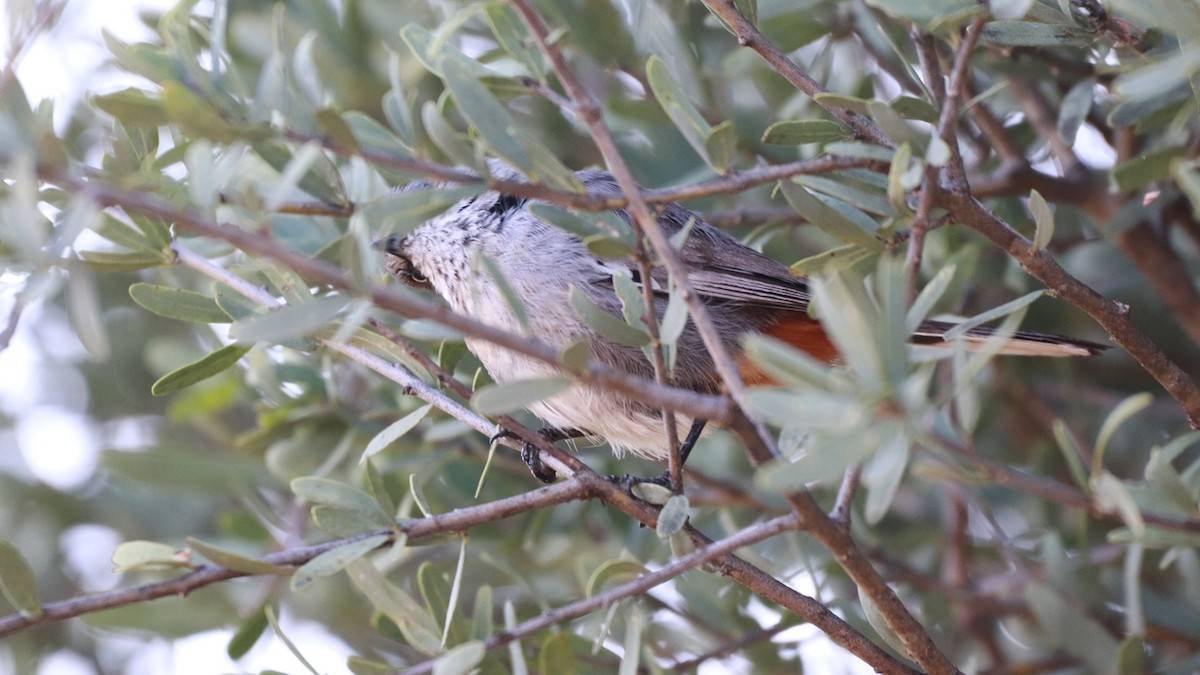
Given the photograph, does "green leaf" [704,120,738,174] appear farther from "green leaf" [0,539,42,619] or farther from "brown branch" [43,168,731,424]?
"green leaf" [0,539,42,619]

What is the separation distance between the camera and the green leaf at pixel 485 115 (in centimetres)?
207

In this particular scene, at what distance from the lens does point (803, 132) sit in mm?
2623

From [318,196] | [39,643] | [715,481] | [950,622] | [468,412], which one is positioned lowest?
[39,643]

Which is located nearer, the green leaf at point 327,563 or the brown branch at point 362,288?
the brown branch at point 362,288

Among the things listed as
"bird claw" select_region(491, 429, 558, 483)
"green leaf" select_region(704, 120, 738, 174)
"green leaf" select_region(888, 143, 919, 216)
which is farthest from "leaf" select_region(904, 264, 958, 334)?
"bird claw" select_region(491, 429, 558, 483)

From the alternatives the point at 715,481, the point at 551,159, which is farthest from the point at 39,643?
the point at 551,159

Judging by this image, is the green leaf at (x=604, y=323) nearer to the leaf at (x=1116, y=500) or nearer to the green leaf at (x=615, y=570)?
the green leaf at (x=615, y=570)

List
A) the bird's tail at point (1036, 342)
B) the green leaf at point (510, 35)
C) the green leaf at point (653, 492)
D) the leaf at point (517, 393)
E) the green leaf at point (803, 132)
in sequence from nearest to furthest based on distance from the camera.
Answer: the leaf at point (517, 393), the green leaf at point (510, 35), the green leaf at point (803, 132), the green leaf at point (653, 492), the bird's tail at point (1036, 342)

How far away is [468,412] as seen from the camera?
9.23 feet

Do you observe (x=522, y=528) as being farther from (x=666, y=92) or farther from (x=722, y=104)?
(x=666, y=92)

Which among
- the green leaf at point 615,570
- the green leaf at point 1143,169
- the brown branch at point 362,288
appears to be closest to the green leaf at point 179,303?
the brown branch at point 362,288

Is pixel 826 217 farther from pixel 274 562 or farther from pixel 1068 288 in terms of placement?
pixel 274 562

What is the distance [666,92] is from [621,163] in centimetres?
26

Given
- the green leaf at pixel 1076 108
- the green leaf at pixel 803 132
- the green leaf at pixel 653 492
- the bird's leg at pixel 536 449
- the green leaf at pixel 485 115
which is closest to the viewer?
the green leaf at pixel 485 115
